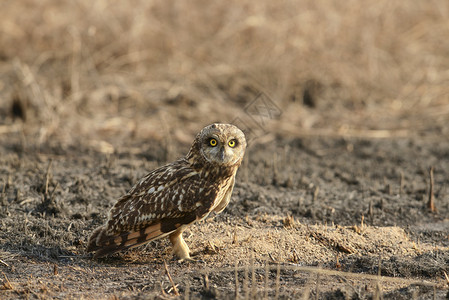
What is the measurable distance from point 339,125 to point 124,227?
591cm

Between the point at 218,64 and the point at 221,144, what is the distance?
616 centimetres

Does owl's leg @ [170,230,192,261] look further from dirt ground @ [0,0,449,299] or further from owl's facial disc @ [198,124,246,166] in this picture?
owl's facial disc @ [198,124,246,166]

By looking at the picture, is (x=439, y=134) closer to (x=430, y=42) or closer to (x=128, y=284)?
(x=430, y=42)

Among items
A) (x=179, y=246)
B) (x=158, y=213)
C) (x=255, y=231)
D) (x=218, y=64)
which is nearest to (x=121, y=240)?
(x=158, y=213)

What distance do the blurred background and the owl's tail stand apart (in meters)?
4.69

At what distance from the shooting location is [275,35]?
33.6 feet

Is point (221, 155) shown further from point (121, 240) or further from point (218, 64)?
point (218, 64)

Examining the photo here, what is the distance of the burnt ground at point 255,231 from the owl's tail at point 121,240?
0.16 m

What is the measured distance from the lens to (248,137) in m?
8.39

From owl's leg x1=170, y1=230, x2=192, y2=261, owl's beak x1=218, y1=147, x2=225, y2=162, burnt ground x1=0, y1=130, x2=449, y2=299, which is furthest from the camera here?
owl's leg x1=170, y1=230, x2=192, y2=261

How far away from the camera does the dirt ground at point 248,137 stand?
4.65 metres

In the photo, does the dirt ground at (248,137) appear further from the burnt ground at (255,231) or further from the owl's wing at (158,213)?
the owl's wing at (158,213)

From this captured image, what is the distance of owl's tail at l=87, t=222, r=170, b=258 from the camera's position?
4625mm

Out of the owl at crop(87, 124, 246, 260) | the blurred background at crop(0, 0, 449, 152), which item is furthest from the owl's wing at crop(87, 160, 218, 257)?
the blurred background at crop(0, 0, 449, 152)
